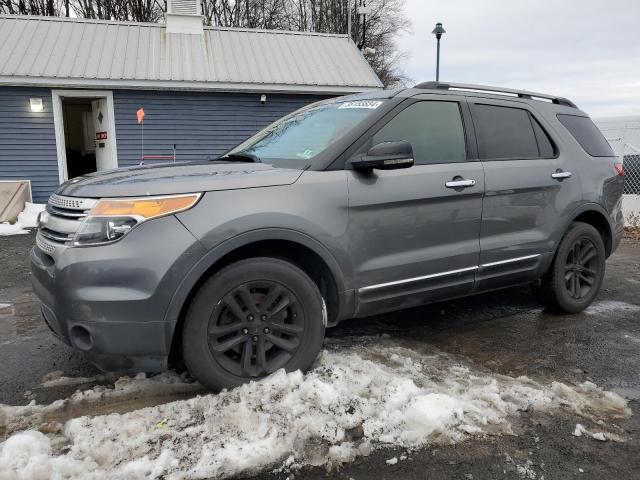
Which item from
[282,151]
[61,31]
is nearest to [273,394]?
[282,151]

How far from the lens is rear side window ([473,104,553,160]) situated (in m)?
3.86

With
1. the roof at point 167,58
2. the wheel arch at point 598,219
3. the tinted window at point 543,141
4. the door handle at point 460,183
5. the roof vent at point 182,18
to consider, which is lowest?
the wheel arch at point 598,219

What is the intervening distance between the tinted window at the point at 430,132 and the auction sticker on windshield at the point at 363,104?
162 mm

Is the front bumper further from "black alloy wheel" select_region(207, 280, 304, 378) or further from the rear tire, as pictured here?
the rear tire

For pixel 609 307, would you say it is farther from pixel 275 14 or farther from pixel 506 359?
pixel 275 14

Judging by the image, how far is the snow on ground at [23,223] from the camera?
914cm

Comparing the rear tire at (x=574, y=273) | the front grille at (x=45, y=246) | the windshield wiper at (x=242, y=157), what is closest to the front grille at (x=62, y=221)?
the front grille at (x=45, y=246)

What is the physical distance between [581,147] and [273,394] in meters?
3.36

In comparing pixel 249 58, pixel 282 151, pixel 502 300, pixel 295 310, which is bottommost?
pixel 502 300

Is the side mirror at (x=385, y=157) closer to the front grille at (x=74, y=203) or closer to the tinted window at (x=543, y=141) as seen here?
the front grille at (x=74, y=203)

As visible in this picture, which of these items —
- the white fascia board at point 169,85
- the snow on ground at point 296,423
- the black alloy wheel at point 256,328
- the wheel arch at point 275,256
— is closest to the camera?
the snow on ground at point 296,423

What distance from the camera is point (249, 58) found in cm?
1308

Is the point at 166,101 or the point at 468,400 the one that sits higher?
the point at 166,101

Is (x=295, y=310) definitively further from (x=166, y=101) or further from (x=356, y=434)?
(x=166, y=101)
